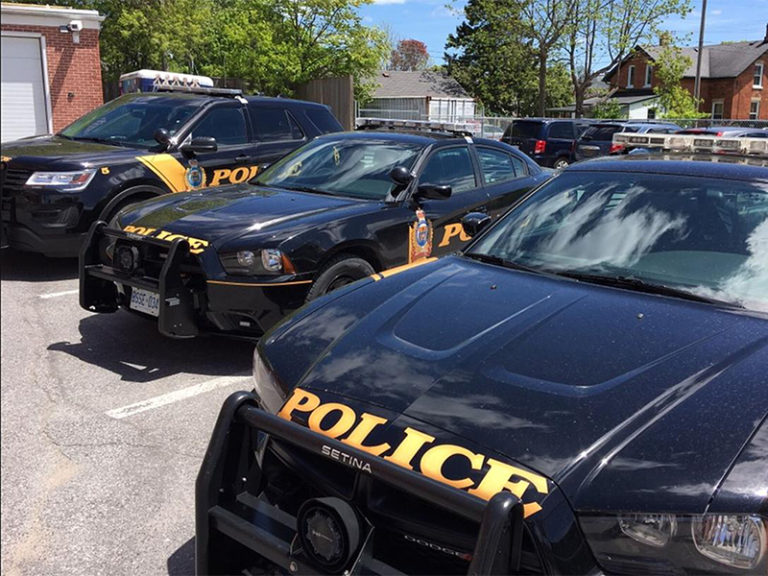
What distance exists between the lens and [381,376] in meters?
2.39

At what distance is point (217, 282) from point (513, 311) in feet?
8.42

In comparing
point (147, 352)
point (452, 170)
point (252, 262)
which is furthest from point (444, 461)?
point (452, 170)

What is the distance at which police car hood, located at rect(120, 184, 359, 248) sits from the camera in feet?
16.3

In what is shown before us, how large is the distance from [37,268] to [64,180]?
52.3 inches

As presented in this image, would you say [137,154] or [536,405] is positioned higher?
[137,154]

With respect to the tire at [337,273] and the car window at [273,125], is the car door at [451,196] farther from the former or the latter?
the car window at [273,125]

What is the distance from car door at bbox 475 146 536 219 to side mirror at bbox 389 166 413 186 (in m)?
1.19

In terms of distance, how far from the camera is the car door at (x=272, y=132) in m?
8.61

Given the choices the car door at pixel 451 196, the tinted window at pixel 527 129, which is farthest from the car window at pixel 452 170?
the tinted window at pixel 527 129

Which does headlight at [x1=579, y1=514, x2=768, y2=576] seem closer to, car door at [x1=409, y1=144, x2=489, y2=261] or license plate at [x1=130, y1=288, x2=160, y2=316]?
license plate at [x1=130, y1=288, x2=160, y2=316]

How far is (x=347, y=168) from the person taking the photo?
6.15 metres

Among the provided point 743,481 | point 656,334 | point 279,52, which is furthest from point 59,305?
point 279,52

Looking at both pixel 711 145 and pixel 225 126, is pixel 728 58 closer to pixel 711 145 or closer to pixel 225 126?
pixel 225 126

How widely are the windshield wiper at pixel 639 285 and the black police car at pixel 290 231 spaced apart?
4.02ft
